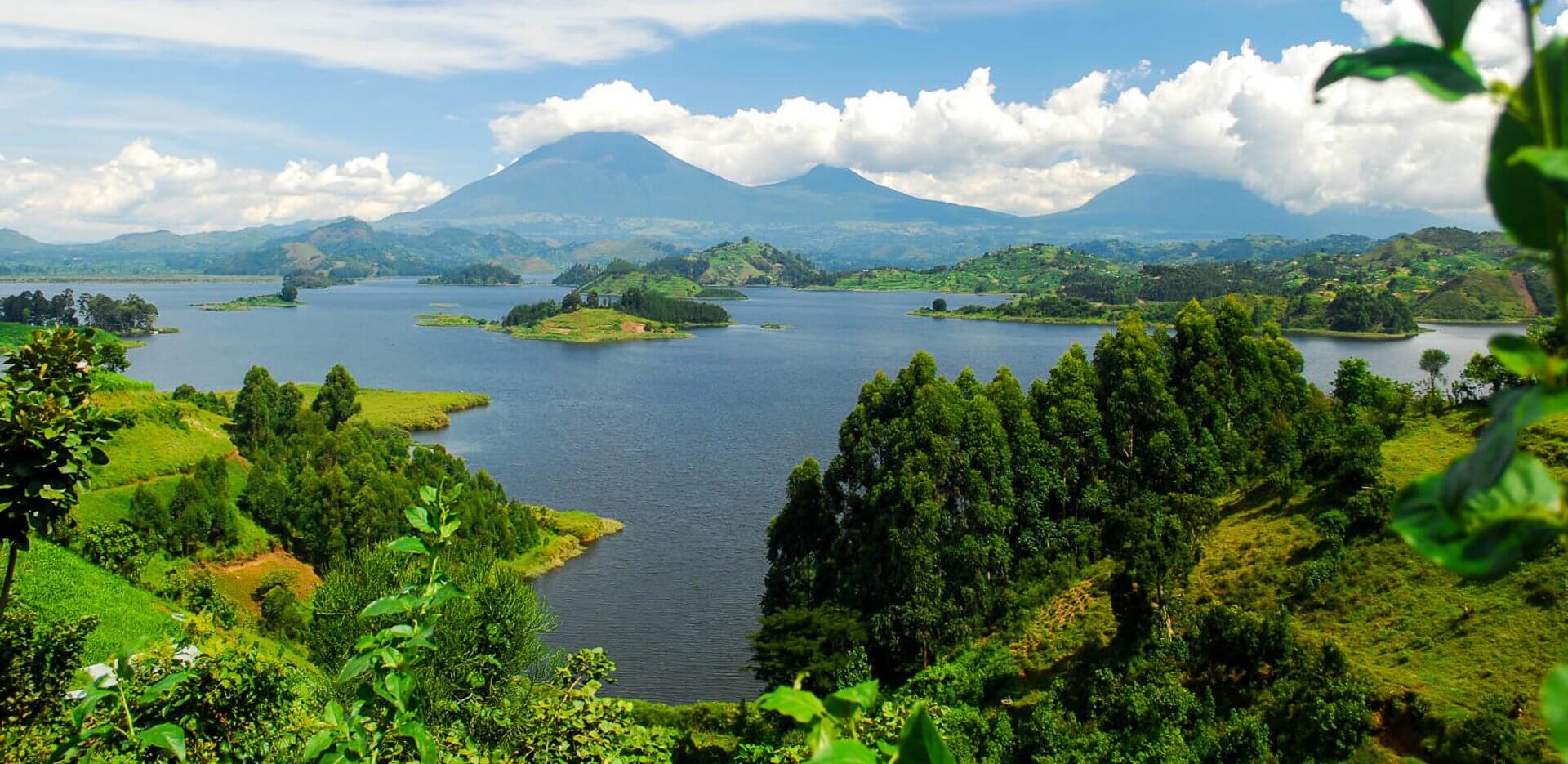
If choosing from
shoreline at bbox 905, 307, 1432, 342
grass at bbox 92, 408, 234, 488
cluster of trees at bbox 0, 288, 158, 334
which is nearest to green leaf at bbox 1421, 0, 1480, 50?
grass at bbox 92, 408, 234, 488

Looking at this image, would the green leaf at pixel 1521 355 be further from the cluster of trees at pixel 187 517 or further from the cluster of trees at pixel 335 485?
the cluster of trees at pixel 187 517

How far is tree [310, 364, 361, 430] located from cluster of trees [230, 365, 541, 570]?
2.38 metres

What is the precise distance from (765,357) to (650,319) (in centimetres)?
3695

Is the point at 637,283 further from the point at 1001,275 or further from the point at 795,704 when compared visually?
the point at 795,704

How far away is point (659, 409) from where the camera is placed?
54.0 m

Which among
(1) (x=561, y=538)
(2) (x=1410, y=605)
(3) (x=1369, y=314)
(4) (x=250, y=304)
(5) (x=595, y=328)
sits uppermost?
(3) (x=1369, y=314)

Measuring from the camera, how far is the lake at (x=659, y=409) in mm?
25562

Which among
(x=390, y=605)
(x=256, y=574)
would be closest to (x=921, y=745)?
(x=390, y=605)

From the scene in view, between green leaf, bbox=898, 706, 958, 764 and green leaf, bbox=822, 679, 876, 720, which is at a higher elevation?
green leaf, bbox=898, 706, 958, 764

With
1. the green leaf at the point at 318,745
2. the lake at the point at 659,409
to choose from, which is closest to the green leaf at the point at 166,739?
the green leaf at the point at 318,745

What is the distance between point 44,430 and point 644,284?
16639 cm

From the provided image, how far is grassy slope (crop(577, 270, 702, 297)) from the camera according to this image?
16223cm

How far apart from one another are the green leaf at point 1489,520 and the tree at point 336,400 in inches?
1679

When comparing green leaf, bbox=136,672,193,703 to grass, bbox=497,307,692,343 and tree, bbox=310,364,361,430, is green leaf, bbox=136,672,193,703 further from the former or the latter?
grass, bbox=497,307,692,343
